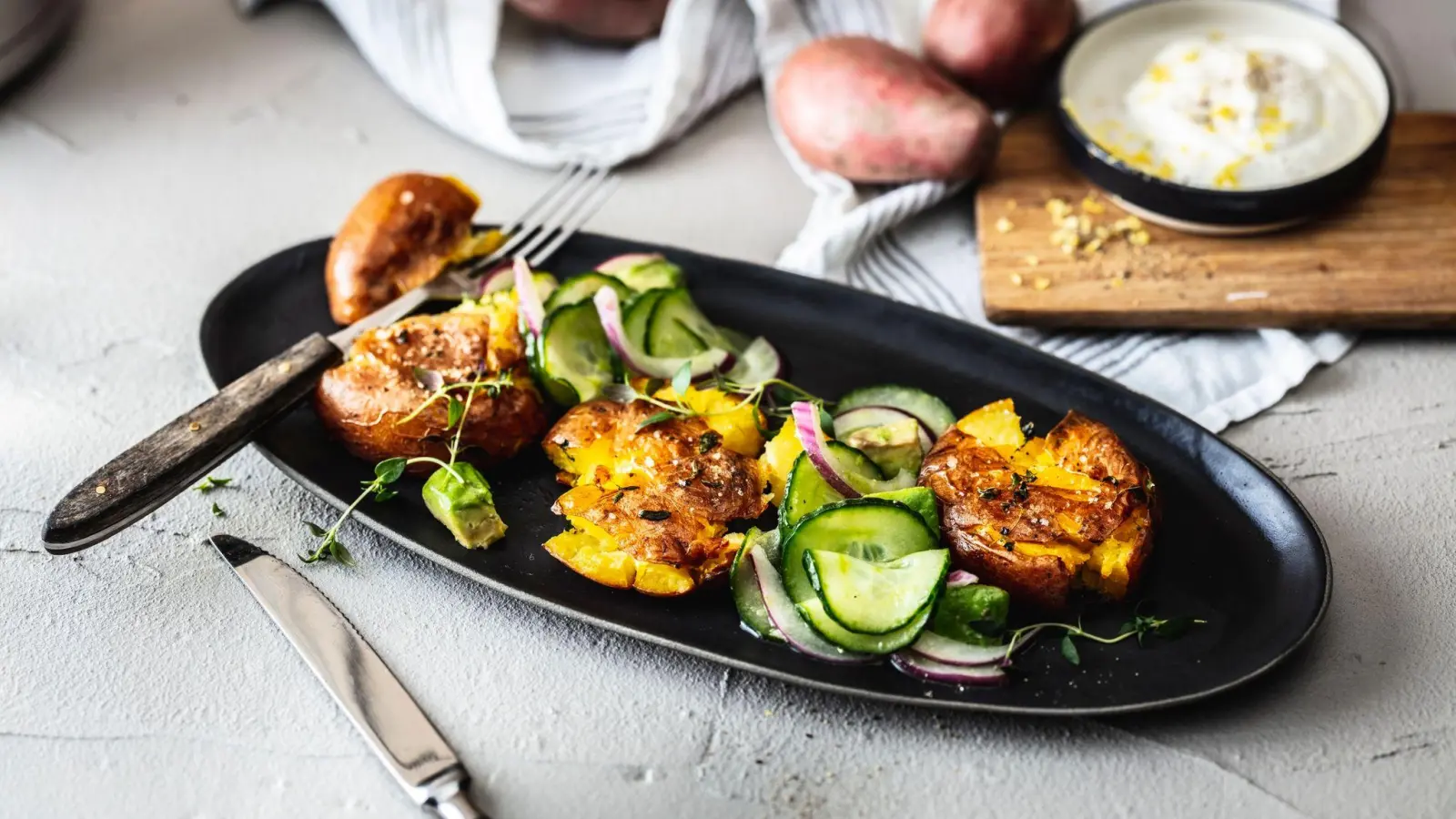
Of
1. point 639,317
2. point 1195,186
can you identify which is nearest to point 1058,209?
point 1195,186

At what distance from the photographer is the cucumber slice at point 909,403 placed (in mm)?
2879

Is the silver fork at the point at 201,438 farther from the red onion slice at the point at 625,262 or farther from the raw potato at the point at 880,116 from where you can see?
the raw potato at the point at 880,116

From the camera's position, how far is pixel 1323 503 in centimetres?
298

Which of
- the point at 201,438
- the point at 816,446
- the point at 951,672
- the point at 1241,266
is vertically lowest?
the point at 1241,266

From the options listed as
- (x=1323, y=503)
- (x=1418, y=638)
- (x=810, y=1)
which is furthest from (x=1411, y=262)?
(x=810, y=1)

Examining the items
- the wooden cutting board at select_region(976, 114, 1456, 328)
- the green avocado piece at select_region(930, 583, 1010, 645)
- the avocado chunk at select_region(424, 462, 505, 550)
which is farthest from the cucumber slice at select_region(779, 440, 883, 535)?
the wooden cutting board at select_region(976, 114, 1456, 328)

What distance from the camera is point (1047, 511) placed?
8.32 feet

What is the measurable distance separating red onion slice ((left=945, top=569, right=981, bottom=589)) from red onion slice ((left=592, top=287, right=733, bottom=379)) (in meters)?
0.78

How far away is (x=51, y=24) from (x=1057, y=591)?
351 cm

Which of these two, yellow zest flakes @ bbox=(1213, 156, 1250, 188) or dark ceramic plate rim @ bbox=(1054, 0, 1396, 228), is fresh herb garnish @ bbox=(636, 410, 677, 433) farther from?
yellow zest flakes @ bbox=(1213, 156, 1250, 188)

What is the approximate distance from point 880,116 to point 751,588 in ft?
5.58

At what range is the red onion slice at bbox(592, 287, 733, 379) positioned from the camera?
2.94 meters

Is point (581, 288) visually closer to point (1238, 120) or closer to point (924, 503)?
point (924, 503)

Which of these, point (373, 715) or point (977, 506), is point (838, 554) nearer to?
point (977, 506)
